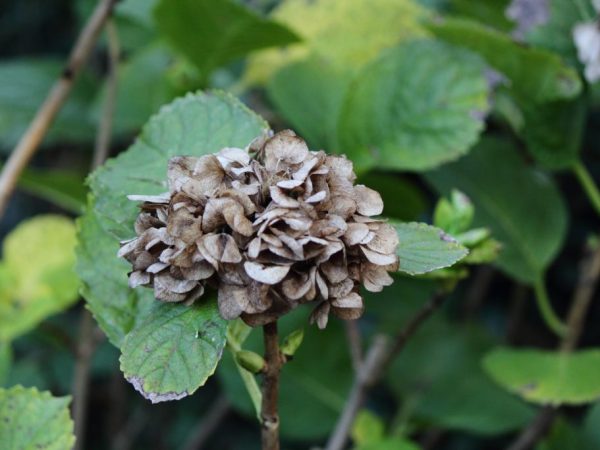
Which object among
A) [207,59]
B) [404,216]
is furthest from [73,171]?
[404,216]

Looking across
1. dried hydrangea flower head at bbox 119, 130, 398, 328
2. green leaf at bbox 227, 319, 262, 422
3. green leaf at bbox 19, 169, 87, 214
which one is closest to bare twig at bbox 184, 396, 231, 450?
green leaf at bbox 19, 169, 87, 214

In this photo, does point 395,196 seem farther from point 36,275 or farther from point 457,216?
point 36,275

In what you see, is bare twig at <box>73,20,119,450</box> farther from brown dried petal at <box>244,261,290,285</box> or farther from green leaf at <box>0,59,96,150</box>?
brown dried petal at <box>244,261,290,285</box>

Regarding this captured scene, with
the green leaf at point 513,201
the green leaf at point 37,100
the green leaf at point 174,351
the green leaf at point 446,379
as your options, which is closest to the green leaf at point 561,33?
the green leaf at point 513,201

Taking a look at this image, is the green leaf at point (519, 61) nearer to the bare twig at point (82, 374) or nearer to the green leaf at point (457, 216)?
the green leaf at point (457, 216)

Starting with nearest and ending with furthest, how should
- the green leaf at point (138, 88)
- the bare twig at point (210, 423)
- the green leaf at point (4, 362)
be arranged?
the green leaf at point (4, 362), the green leaf at point (138, 88), the bare twig at point (210, 423)

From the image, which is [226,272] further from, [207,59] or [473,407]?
[473,407]

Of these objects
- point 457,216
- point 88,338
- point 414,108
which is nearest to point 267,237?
point 457,216
